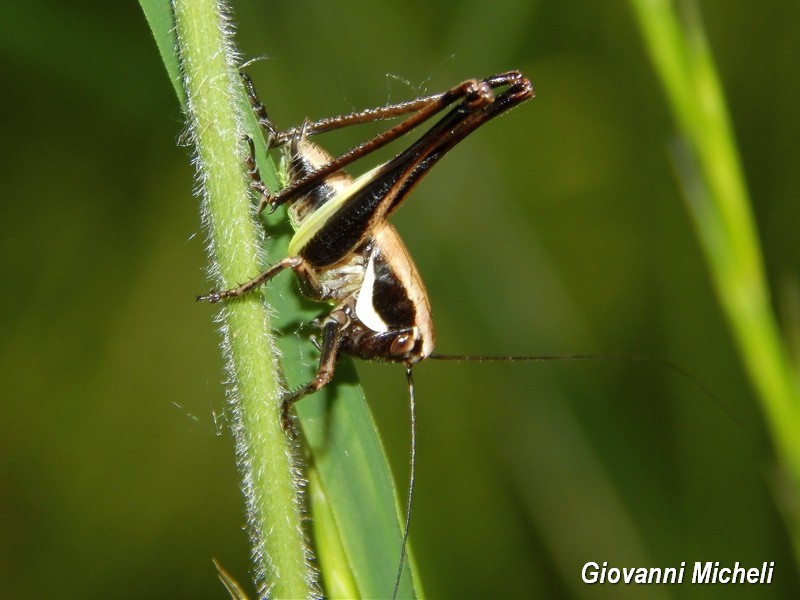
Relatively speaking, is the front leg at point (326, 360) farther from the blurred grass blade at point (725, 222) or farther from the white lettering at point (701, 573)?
the white lettering at point (701, 573)

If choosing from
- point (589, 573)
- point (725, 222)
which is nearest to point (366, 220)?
point (725, 222)

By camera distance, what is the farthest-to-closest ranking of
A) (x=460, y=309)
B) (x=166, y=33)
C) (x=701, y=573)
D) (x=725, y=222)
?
(x=460, y=309)
(x=701, y=573)
(x=725, y=222)
(x=166, y=33)

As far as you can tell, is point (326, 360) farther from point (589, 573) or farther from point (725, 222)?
point (589, 573)

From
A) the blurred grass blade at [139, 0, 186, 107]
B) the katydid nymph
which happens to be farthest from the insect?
the blurred grass blade at [139, 0, 186, 107]

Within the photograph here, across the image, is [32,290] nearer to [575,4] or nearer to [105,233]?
[105,233]

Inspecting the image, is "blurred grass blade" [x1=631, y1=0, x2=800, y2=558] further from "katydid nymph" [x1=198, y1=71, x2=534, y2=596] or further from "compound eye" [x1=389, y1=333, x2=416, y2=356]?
"compound eye" [x1=389, y1=333, x2=416, y2=356]

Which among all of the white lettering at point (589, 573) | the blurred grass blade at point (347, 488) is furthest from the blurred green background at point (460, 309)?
the blurred grass blade at point (347, 488)
